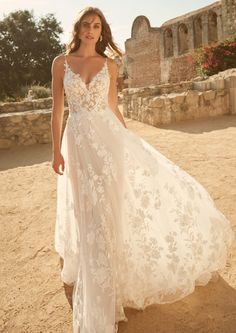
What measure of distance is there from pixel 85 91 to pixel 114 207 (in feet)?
2.66

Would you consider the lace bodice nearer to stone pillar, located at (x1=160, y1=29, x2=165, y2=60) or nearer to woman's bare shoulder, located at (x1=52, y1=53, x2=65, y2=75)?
woman's bare shoulder, located at (x1=52, y1=53, x2=65, y2=75)

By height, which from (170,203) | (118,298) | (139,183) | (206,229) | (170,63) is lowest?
(118,298)

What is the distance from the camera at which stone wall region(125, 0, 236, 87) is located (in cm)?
2044

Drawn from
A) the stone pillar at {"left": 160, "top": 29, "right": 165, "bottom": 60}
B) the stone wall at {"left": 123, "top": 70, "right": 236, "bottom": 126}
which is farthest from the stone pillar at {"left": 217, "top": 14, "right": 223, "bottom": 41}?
the stone wall at {"left": 123, "top": 70, "right": 236, "bottom": 126}

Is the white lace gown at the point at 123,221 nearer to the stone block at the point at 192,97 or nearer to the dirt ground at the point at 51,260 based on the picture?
the dirt ground at the point at 51,260

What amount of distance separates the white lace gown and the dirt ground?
131 mm

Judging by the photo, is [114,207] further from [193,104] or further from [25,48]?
[25,48]

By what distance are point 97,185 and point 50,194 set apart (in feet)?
9.89

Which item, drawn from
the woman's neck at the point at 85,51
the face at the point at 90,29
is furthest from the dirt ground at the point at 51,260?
the face at the point at 90,29

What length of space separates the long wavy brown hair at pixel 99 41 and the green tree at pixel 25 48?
1111 inches

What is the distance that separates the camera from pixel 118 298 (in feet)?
7.27

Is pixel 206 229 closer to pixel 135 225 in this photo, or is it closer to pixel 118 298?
pixel 135 225

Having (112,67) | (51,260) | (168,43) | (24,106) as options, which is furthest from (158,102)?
(168,43)

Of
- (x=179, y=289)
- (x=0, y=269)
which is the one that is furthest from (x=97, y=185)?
(x=0, y=269)
